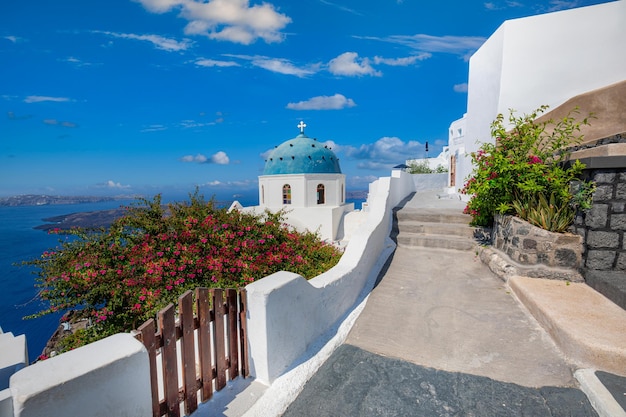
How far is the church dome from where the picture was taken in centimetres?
2333

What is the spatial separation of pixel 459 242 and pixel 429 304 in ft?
8.26

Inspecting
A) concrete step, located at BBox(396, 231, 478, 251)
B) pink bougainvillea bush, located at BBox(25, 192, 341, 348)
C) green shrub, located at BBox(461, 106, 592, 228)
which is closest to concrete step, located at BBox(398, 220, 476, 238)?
concrete step, located at BBox(396, 231, 478, 251)

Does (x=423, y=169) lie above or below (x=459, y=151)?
below

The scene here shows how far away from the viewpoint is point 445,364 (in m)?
3.07

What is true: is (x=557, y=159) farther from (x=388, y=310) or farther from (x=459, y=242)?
(x=388, y=310)

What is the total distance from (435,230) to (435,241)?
1.53 ft

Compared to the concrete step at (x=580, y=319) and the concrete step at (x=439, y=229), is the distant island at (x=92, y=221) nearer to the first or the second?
the concrete step at (x=439, y=229)

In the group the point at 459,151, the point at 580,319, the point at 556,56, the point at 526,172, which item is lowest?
the point at 580,319

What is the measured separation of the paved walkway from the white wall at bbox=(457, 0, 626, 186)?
6002mm

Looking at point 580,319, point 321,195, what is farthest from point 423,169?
point 580,319

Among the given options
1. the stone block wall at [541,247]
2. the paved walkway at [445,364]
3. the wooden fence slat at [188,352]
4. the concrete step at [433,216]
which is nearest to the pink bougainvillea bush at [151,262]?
the concrete step at [433,216]

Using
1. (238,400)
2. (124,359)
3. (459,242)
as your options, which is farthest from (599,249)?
(124,359)

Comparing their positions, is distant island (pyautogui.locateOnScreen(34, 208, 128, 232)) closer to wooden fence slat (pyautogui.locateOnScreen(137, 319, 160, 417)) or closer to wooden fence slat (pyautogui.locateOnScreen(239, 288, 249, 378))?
wooden fence slat (pyautogui.locateOnScreen(239, 288, 249, 378))

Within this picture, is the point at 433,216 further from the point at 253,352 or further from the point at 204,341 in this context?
the point at 204,341
